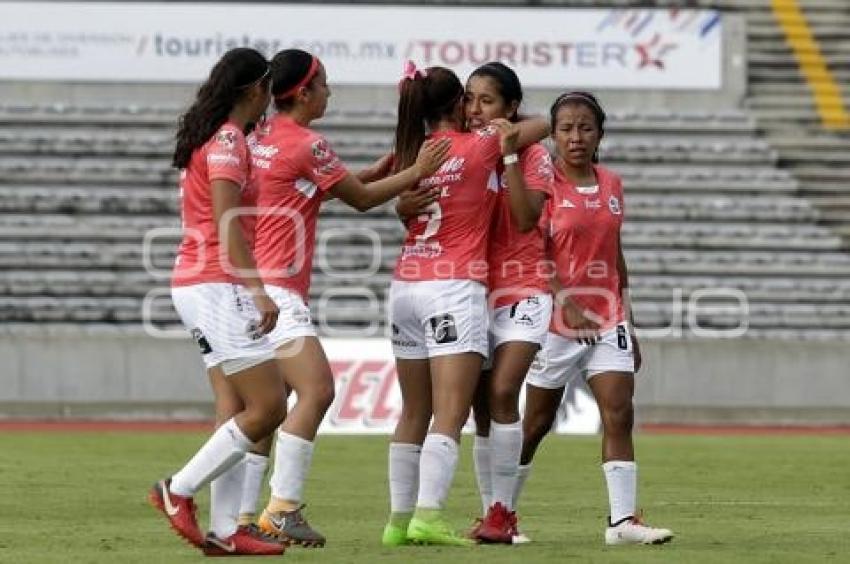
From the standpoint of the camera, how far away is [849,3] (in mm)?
33125

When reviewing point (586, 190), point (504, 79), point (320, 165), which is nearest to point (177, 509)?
point (320, 165)

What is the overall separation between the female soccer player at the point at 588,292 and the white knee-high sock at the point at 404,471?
817 millimetres

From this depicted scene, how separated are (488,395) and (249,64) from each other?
7.06 feet

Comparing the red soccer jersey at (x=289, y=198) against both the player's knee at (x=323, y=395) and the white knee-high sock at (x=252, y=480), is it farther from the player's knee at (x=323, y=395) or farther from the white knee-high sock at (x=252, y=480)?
the white knee-high sock at (x=252, y=480)

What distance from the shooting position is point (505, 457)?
416 inches

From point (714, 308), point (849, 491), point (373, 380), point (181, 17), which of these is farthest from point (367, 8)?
point (849, 491)

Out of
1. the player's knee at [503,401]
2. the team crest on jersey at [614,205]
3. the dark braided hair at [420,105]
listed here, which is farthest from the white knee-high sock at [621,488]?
the dark braided hair at [420,105]

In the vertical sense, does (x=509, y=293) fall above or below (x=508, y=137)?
below

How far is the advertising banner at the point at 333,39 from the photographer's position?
3030 centimetres

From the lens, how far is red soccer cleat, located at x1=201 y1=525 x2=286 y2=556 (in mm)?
9513

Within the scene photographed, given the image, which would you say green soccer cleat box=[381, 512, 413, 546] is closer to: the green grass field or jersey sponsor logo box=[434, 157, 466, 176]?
the green grass field

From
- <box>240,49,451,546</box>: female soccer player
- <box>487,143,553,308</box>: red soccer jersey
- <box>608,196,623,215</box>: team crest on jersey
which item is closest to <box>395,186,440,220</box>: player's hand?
<box>240,49,451,546</box>: female soccer player

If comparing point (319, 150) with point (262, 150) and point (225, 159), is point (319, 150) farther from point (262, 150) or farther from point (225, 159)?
point (225, 159)

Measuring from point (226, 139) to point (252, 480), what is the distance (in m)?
1.87
